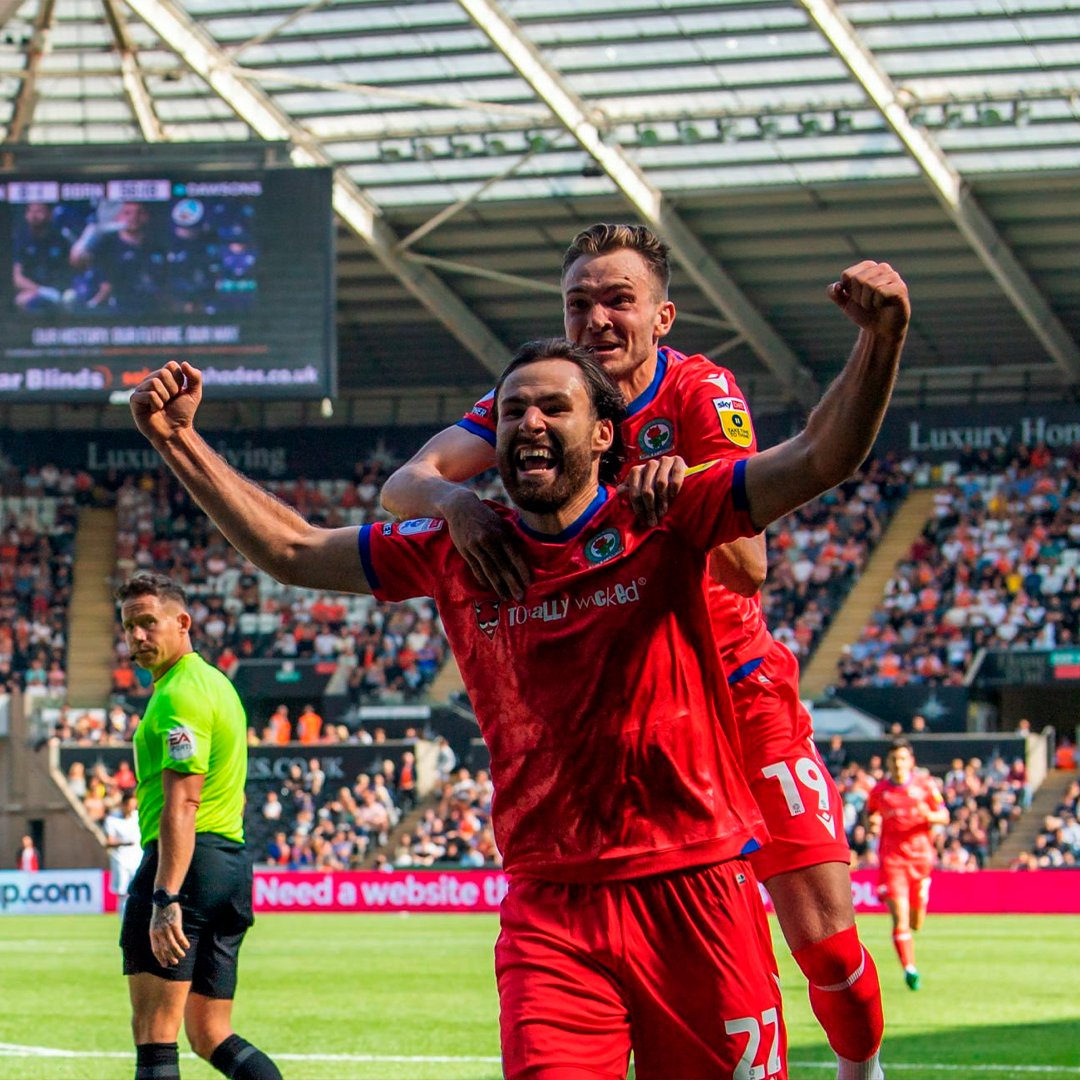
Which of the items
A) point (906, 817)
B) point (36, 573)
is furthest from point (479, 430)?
point (36, 573)

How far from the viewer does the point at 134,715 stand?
36219 millimetres

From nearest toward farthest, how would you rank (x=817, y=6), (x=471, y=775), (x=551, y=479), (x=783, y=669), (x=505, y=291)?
1. (x=551, y=479)
2. (x=783, y=669)
3. (x=817, y=6)
4. (x=471, y=775)
5. (x=505, y=291)

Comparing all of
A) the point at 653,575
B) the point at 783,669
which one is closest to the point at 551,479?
the point at 653,575

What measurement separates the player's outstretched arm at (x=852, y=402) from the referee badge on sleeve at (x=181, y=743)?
3.73 metres

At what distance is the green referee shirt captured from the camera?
7762mm

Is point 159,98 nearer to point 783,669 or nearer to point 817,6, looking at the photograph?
point 817,6

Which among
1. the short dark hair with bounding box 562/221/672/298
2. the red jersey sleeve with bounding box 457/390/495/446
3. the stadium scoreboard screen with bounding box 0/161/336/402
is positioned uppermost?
the stadium scoreboard screen with bounding box 0/161/336/402

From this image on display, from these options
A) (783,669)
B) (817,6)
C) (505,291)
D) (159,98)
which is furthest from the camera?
(505,291)

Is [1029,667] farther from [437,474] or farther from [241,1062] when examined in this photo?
[437,474]

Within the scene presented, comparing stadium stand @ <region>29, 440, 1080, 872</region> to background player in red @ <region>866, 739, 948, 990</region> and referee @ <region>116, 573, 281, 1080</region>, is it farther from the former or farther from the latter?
referee @ <region>116, 573, 281, 1080</region>

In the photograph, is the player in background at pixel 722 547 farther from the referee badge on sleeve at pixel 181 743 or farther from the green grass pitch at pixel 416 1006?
the green grass pitch at pixel 416 1006

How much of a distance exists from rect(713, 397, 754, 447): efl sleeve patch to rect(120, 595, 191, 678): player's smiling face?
278 centimetres

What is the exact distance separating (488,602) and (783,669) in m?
2.23

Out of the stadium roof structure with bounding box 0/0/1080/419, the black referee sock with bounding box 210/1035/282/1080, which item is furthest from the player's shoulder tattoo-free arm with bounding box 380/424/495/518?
the stadium roof structure with bounding box 0/0/1080/419
